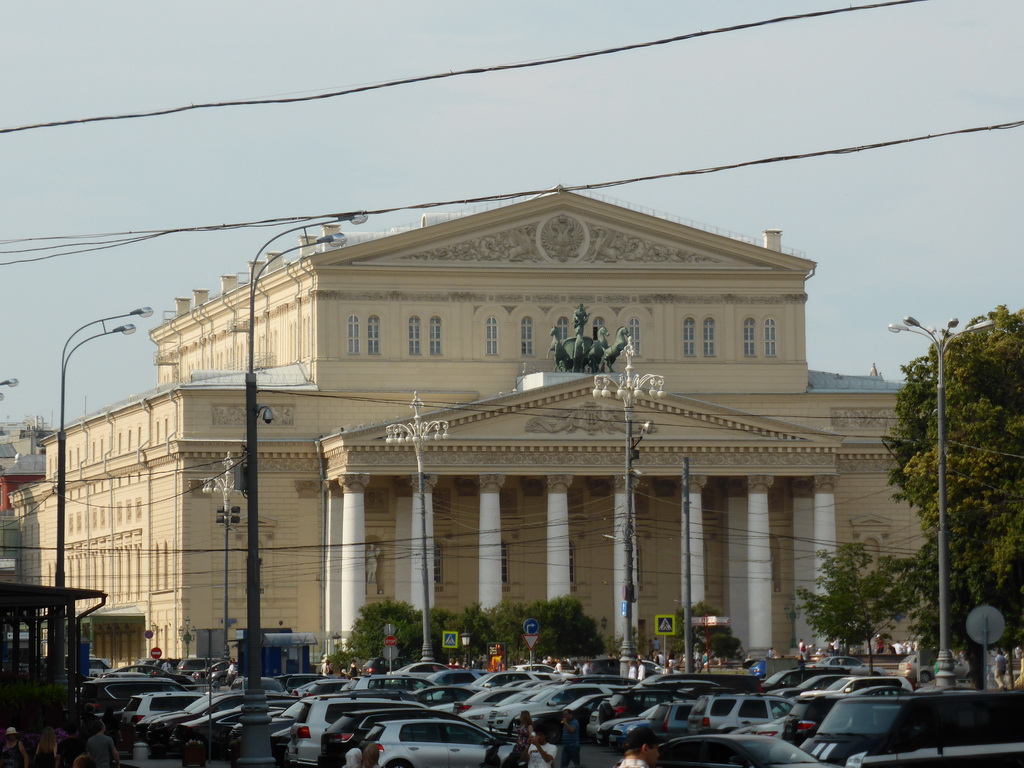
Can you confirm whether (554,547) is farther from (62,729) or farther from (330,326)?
(62,729)

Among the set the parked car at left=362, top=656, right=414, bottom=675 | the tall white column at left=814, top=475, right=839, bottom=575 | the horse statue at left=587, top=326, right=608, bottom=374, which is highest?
the horse statue at left=587, top=326, right=608, bottom=374

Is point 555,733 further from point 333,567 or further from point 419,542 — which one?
point 333,567

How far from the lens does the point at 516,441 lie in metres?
87.2

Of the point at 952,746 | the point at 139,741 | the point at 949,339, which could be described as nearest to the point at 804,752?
the point at 952,746

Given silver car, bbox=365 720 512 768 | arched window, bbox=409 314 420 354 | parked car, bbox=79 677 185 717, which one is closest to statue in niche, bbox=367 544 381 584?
arched window, bbox=409 314 420 354

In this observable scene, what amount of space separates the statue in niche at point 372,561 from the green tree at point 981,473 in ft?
113

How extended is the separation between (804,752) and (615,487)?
205 ft

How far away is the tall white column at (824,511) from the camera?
90.4m

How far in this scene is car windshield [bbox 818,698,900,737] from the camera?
2728 cm

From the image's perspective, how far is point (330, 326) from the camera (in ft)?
302

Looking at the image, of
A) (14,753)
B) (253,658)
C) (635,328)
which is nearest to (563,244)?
(635,328)

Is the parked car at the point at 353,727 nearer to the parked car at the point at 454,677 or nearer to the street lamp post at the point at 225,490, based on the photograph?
the parked car at the point at 454,677

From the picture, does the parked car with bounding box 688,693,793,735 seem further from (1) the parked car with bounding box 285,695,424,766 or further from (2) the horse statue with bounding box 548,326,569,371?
(2) the horse statue with bounding box 548,326,569,371

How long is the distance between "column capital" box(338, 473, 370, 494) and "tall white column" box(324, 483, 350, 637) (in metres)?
2.28
